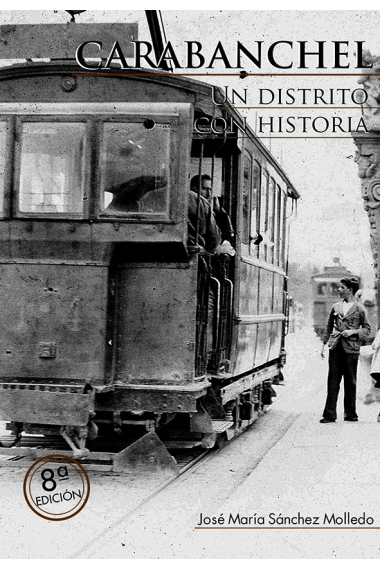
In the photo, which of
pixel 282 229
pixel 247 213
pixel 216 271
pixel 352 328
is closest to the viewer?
pixel 216 271

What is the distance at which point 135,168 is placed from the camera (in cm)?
752

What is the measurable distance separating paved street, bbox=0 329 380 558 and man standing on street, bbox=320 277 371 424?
3.41 feet

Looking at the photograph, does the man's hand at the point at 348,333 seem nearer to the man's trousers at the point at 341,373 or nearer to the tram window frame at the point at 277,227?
the man's trousers at the point at 341,373

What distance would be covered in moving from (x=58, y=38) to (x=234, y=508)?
3.90 metres

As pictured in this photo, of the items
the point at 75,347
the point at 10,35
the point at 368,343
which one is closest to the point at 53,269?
the point at 75,347

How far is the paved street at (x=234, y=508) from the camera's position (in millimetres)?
5582

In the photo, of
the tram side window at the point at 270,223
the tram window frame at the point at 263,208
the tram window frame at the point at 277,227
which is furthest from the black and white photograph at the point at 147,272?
the tram window frame at the point at 277,227

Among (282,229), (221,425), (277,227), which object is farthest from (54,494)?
(282,229)

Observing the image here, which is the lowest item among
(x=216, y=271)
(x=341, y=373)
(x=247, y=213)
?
(x=341, y=373)

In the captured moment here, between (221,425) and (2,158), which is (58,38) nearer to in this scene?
(2,158)

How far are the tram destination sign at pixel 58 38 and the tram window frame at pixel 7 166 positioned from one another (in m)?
0.54

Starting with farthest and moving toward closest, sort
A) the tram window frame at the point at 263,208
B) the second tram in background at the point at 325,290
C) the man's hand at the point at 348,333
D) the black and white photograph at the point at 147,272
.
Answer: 1. the second tram in background at the point at 325,290
2. the man's hand at the point at 348,333
3. the tram window frame at the point at 263,208
4. the black and white photograph at the point at 147,272

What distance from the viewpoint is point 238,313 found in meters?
9.30

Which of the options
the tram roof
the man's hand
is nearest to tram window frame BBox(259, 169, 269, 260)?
the man's hand
